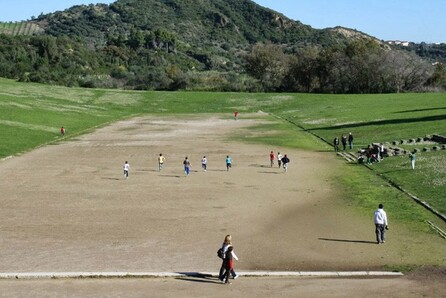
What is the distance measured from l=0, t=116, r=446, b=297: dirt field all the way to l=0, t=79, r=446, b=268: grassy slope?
8.93ft

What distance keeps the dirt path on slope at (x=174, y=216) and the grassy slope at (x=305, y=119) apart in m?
2.85

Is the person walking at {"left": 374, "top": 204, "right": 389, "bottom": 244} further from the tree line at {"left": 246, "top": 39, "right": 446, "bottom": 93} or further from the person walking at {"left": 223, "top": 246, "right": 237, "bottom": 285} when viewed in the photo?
the tree line at {"left": 246, "top": 39, "right": 446, "bottom": 93}

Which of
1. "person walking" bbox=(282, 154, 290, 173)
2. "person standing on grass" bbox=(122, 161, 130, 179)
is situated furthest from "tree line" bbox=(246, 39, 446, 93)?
"person standing on grass" bbox=(122, 161, 130, 179)

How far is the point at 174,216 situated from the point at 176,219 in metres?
0.61

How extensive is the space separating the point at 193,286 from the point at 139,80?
5172 inches

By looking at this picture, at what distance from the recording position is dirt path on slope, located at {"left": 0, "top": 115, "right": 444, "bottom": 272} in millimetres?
21000

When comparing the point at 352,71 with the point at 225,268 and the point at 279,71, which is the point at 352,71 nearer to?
the point at 279,71

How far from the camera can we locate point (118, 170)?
42.2 m

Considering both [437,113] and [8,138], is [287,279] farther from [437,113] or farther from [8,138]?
[437,113]

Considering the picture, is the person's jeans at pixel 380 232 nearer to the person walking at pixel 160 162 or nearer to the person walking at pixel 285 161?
the person walking at pixel 285 161

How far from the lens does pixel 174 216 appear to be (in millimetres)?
27750

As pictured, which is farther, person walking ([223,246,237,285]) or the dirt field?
the dirt field

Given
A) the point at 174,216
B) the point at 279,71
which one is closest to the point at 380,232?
the point at 174,216

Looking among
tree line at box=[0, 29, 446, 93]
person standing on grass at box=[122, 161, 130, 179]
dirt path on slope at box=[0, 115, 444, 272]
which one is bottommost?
dirt path on slope at box=[0, 115, 444, 272]
